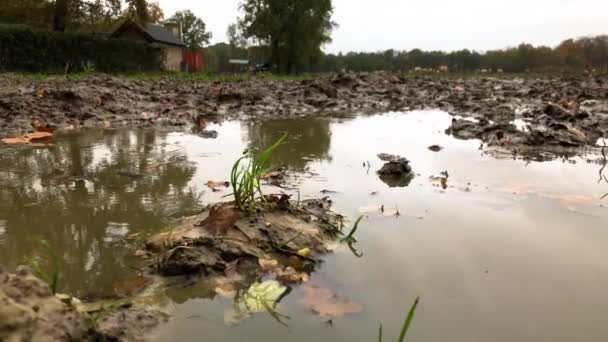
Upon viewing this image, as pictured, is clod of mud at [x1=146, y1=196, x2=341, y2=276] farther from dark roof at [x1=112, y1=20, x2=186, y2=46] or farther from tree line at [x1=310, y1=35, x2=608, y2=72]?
tree line at [x1=310, y1=35, x2=608, y2=72]

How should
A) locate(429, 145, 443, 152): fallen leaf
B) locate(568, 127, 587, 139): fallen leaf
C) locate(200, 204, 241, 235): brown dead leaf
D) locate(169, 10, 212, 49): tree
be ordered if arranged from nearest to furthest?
locate(200, 204, 241, 235): brown dead leaf
locate(429, 145, 443, 152): fallen leaf
locate(568, 127, 587, 139): fallen leaf
locate(169, 10, 212, 49): tree

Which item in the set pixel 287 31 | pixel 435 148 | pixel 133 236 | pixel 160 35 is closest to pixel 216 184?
pixel 133 236

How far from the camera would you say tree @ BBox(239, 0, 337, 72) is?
34031 millimetres

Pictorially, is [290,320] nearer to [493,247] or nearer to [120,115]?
[493,247]

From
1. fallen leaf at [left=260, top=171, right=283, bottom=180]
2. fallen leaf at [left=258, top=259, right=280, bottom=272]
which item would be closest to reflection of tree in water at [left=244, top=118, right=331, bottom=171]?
fallen leaf at [left=260, top=171, right=283, bottom=180]

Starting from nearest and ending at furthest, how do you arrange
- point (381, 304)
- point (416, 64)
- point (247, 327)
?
point (247, 327)
point (381, 304)
point (416, 64)

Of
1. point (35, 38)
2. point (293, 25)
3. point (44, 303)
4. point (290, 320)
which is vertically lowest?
point (290, 320)

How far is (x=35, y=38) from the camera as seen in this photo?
1988 centimetres

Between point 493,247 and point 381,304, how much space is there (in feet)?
2.13

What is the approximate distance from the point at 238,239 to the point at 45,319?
80 cm

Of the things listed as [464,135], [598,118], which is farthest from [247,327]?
[598,118]

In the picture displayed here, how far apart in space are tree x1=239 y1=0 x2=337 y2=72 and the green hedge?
35.9 feet

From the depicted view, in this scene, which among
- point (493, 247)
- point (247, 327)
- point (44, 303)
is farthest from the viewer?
point (493, 247)

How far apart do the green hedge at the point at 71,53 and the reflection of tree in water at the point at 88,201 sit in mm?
17072
